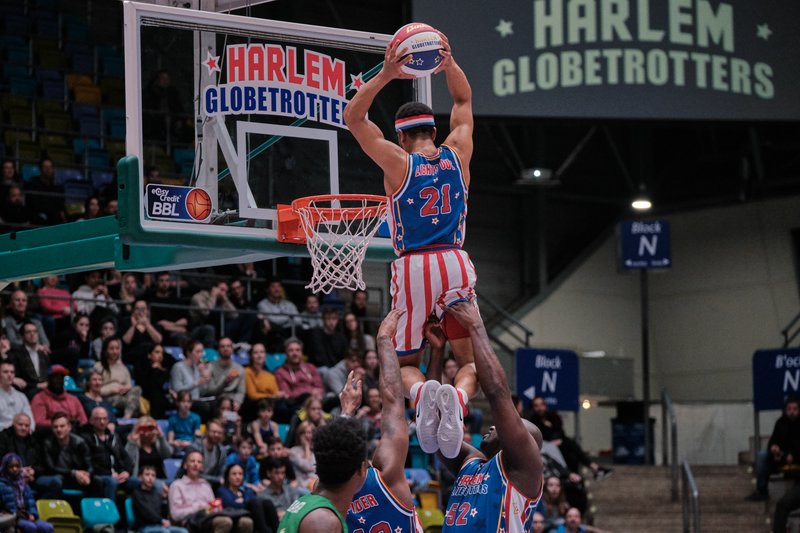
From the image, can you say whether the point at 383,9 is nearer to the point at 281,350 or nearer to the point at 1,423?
the point at 281,350

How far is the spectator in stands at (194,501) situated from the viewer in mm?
12789

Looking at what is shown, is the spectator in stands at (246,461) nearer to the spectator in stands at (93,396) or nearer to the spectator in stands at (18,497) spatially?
the spectator in stands at (93,396)

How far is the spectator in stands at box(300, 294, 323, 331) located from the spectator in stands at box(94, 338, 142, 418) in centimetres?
380

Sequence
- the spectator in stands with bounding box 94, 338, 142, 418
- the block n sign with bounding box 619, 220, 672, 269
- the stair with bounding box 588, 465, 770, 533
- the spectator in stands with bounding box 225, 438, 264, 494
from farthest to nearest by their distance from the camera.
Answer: the block n sign with bounding box 619, 220, 672, 269 → the stair with bounding box 588, 465, 770, 533 → the spectator in stands with bounding box 94, 338, 142, 418 → the spectator in stands with bounding box 225, 438, 264, 494

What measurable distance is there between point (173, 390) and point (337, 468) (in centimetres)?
956

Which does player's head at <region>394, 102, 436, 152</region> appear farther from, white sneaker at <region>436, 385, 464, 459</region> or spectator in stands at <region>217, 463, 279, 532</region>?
spectator in stands at <region>217, 463, 279, 532</region>

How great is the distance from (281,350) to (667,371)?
423 inches

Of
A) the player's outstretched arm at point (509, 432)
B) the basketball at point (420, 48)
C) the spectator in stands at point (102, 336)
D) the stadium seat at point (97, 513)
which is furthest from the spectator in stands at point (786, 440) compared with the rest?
the basketball at point (420, 48)

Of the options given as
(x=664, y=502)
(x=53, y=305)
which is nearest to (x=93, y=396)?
(x=53, y=305)

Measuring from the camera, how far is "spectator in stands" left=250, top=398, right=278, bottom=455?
14766 mm

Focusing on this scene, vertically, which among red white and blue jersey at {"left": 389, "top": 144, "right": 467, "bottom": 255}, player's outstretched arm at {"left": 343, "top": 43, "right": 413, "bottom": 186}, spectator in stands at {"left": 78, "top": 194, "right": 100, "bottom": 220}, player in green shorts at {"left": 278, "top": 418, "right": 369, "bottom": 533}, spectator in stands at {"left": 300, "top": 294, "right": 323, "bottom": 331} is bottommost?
player in green shorts at {"left": 278, "top": 418, "right": 369, "bottom": 533}

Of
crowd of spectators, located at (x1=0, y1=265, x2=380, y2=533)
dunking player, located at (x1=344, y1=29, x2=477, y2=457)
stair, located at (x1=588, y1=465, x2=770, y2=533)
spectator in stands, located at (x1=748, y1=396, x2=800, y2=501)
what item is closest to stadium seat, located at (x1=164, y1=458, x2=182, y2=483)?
crowd of spectators, located at (x1=0, y1=265, x2=380, y2=533)

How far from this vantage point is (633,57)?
61.8 feet

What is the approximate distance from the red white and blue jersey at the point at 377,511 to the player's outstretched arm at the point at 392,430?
1.7 inches
